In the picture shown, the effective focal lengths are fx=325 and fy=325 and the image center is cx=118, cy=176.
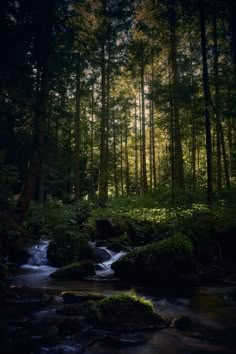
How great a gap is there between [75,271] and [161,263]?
288 cm

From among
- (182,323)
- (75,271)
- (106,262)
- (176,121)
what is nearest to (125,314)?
(182,323)

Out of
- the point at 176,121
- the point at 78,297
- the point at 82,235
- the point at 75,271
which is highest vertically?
the point at 176,121

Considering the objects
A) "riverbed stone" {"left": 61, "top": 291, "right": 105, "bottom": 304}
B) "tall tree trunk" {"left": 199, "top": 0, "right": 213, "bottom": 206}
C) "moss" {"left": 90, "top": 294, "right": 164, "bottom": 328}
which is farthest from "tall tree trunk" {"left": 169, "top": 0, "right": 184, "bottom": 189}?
"moss" {"left": 90, "top": 294, "right": 164, "bottom": 328}

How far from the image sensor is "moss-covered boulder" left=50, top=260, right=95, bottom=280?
10734 millimetres

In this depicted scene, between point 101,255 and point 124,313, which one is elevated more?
point 101,255

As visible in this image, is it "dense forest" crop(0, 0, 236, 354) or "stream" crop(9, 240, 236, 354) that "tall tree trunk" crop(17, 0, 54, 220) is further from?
"stream" crop(9, 240, 236, 354)

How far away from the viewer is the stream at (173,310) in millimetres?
5633

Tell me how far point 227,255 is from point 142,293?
4.76 meters

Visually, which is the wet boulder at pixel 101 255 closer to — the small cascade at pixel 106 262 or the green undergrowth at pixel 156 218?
the small cascade at pixel 106 262

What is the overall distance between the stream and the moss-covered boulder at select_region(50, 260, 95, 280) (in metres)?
0.28

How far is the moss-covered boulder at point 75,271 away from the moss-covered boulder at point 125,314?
4.02m

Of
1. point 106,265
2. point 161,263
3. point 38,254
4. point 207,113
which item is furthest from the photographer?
point 207,113

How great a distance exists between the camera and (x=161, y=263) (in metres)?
10.7

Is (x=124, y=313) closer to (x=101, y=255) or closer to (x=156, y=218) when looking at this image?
(x=101, y=255)
